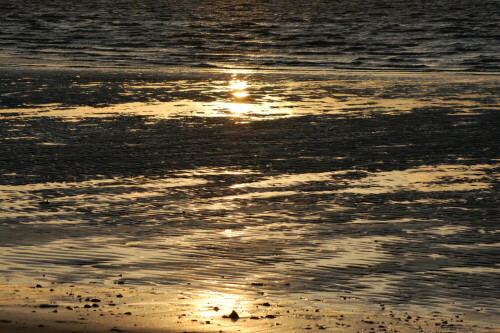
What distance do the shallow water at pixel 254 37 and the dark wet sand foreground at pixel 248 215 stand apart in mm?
9051

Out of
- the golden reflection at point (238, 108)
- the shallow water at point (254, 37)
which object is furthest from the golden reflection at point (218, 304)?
the shallow water at point (254, 37)

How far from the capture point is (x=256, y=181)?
913 centimetres

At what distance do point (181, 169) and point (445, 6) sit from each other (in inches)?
1710

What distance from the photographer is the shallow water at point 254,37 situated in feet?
79.1

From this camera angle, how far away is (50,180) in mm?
9094

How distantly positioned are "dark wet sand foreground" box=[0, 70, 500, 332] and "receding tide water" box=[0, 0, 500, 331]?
0.02 metres

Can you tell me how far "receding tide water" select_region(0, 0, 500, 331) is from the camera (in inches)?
239

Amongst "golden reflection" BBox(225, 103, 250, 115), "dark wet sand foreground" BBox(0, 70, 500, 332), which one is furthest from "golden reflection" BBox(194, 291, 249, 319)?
"golden reflection" BBox(225, 103, 250, 115)

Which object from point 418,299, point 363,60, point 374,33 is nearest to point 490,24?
point 374,33

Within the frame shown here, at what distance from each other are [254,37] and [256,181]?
23.8 m

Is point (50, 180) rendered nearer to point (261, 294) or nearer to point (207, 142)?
point (207, 142)

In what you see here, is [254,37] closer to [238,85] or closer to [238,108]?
[238,85]

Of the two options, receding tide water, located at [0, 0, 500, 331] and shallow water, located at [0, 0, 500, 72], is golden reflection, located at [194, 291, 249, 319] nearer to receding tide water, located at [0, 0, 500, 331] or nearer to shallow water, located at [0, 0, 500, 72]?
receding tide water, located at [0, 0, 500, 331]

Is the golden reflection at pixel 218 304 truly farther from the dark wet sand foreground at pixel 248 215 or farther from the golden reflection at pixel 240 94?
the golden reflection at pixel 240 94
